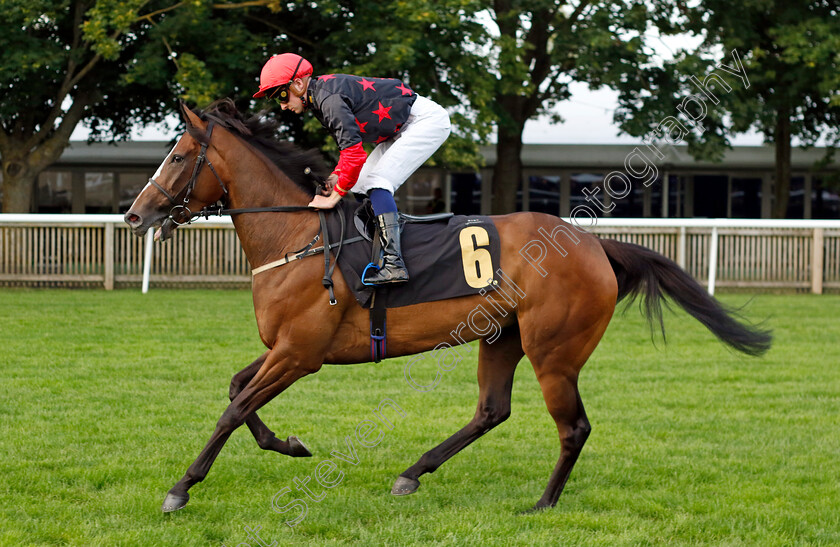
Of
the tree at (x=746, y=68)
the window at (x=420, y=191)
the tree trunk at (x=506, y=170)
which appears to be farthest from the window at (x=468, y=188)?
the tree at (x=746, y=68)

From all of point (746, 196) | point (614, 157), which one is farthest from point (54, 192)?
point (746, 196)

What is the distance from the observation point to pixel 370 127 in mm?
4250

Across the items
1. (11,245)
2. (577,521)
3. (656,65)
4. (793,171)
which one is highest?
(656,65)

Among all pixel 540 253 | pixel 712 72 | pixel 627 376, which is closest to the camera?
pixel 540 253

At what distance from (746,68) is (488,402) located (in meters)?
13.7

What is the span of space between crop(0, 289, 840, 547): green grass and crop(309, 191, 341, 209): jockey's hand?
136 centimetres

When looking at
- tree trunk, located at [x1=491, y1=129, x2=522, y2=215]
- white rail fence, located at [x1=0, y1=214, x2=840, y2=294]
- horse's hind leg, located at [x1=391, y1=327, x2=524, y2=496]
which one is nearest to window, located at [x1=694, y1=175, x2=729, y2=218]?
tree trunk, located at [x1=491, y1=129, x2=522, y2=215]

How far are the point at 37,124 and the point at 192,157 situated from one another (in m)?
14.2

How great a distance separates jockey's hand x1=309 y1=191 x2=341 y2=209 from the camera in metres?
Answer: 4.16

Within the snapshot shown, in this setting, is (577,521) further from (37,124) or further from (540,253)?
(37,124)

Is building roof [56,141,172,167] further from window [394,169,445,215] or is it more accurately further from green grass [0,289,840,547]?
green grass [0,289,840,547]

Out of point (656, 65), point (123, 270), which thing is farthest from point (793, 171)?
point (123, 270)

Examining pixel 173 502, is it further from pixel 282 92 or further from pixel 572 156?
pixel 572 156

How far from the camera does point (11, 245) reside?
45.3 ft
